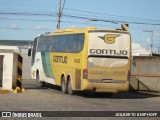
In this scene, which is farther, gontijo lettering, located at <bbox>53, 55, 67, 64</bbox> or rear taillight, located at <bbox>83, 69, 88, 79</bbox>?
gontijo lettering, located at <bbox>53, 55, 67, 64</bbox>

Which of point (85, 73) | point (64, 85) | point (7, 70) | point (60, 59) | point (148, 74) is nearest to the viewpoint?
point (85, 73)

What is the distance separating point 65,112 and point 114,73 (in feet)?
24.5

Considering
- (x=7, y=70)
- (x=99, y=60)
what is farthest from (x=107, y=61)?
(x=7, y=70)

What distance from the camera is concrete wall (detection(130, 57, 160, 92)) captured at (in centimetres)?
2748

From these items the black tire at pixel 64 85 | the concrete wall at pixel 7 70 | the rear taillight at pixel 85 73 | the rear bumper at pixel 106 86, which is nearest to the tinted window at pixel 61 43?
the rear taillight at pixel 85 73

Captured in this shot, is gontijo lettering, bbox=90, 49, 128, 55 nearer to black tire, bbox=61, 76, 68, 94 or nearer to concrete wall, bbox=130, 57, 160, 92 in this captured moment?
black tire, bbox=61, 76, 68, 94

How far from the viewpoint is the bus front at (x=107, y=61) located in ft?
71.3

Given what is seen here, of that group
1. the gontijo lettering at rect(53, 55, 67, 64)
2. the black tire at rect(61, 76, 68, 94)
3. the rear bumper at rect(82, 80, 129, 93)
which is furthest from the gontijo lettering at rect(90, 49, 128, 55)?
the black tire at rect(61, 76, 68, 94)

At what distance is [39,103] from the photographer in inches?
698

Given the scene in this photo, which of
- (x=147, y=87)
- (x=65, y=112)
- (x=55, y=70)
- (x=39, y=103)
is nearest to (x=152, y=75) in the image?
(x=147, y=87)

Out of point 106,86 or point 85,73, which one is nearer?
point 85,73

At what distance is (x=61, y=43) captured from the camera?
82.1ft

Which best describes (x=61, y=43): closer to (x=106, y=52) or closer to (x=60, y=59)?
(x=60, y=59)

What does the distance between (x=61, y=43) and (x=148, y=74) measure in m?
6.09
